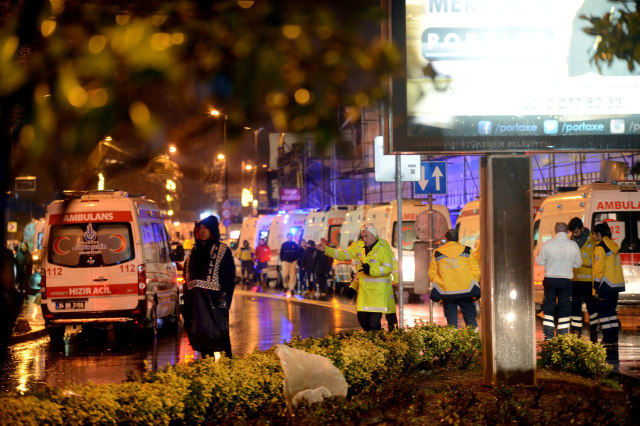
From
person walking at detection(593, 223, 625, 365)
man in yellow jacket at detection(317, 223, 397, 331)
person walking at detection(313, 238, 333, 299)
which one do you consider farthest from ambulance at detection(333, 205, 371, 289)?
man in yellow jacket at detection(317, 223, 397, 331)

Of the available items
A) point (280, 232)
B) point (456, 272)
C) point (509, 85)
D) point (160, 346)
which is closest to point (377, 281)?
point (456, 272)

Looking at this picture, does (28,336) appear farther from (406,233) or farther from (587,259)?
(406,233)

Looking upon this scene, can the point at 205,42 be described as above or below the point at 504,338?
above

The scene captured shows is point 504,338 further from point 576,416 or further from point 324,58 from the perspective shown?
point 324,58

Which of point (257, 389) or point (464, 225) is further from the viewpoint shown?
point (464, 225)

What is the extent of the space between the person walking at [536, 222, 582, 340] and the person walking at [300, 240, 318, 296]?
49.0ft

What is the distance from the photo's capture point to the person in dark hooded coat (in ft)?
32.8

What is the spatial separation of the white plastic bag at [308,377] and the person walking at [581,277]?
758 cm

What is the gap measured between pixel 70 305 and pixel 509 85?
1005 cm

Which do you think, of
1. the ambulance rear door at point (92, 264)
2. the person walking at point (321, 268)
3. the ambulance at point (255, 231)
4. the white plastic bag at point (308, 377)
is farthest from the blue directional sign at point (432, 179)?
the ambulance at point (255, 231)

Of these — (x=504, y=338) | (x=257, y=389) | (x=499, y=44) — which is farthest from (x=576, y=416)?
(x=499, y=44)

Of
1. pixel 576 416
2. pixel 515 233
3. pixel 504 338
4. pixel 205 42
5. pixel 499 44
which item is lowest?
pixel 576 416

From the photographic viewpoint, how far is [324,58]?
3143 millimetres

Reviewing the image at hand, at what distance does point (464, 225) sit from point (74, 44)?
20.9 meters
